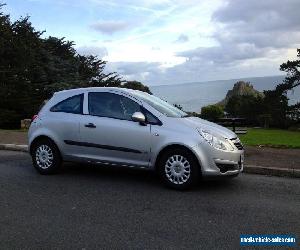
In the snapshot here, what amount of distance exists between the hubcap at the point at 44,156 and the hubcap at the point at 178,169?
2402 mm

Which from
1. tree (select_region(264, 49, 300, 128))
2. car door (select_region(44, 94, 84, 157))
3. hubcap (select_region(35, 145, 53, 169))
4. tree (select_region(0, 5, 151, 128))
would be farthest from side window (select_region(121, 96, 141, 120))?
tree (select_region(264, 49, 300, 128))

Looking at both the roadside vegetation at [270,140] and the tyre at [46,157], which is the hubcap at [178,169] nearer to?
the tyre at [46,157]

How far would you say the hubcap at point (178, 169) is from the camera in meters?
7.54

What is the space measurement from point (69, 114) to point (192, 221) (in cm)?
360

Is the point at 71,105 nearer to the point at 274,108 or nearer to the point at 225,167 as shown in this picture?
the point at 225,167

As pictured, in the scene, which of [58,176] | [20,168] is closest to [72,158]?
[58,176]

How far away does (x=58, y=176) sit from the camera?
28.7 ft

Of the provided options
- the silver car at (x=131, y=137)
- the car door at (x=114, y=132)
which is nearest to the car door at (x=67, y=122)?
the silver car at (x=131, y=137)

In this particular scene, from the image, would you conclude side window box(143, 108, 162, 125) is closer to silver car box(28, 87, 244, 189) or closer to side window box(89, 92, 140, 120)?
silver car box(28, 87, 244, 189)

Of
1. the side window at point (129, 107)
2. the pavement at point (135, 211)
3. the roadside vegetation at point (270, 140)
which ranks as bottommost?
the pavement at point (135, 211)

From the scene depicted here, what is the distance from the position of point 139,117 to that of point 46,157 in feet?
7.13

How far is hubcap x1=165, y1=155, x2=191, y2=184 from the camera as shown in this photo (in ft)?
24.7

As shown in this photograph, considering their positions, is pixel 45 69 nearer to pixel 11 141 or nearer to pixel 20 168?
pixel 11 141

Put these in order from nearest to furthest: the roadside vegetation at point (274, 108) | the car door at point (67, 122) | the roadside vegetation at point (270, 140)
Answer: the car door at point (67, 122), the roadside vegetation at point (270, 140), the roadside vegetation at point (274, 108)
